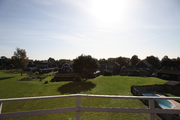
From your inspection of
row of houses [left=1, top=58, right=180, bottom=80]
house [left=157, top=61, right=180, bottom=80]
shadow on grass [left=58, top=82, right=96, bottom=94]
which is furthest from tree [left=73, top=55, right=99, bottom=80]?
house [left=157, top=61, right=180, bottom=80]

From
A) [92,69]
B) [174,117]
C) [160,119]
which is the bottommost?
[160,119]

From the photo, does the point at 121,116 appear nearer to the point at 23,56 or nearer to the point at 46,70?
the point at 23,56

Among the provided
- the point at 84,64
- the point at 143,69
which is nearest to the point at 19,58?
the point at 84,64

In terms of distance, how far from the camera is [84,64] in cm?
3003

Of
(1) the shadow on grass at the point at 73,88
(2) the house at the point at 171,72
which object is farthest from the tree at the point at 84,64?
(2) the house at the point at 171,72

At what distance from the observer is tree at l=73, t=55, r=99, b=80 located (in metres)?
30.0

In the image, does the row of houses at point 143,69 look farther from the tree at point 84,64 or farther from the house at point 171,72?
the tree at point 84,64

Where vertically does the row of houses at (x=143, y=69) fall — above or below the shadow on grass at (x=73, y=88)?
above

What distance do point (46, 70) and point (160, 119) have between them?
61.2 meters

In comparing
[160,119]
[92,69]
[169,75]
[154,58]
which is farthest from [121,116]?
[154,58]

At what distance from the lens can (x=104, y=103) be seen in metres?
14.3

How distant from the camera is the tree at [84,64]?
30.0 m

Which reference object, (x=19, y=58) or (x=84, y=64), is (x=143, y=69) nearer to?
(x=84, y=64)

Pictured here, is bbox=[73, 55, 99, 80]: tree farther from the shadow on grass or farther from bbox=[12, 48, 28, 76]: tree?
bbox=[12, 48, 28, 76]: tree
